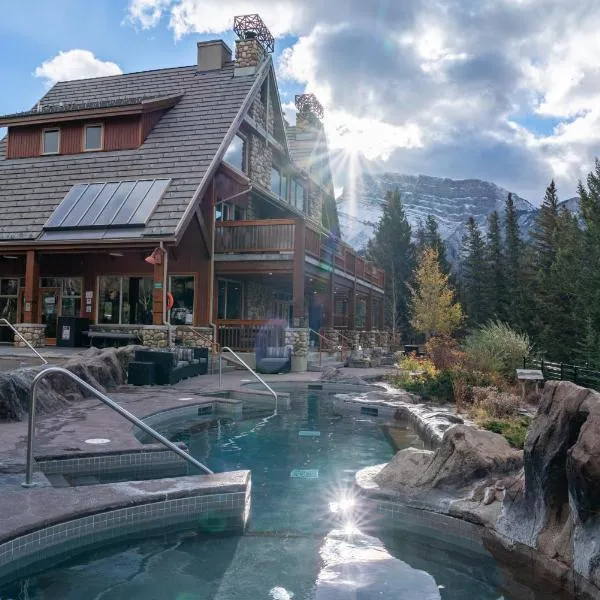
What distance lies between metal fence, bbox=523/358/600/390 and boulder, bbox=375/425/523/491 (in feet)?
19.8

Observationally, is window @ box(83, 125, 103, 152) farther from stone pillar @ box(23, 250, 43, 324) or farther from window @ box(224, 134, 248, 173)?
stone pillar @ box(23, 250, 43, 324)

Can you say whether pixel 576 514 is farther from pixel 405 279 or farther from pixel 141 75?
pixel 405 279

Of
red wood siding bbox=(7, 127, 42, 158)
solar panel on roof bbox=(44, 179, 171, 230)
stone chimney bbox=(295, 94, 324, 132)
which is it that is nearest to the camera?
solar panel on roof bbox=(44, 179, 171, 230)

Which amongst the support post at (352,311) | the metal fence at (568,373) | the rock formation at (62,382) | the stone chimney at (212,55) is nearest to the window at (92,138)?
the stone chimney at (212,55)

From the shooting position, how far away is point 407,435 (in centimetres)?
940

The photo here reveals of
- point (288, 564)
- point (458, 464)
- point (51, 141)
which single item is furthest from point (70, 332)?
point (288, 564)

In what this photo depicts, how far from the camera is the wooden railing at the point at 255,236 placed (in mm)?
18094

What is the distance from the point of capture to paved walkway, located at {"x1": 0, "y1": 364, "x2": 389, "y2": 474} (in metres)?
6.59

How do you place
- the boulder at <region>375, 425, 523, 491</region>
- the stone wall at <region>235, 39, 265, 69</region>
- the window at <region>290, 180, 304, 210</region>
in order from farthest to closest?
the window at <region>290, 180, 304, 210</region> < the stone wall at <region>235, 39, 265, 69</region> < the boulder at <region>375, 425, 523, 491</region>

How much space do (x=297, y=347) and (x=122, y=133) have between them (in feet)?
33.6

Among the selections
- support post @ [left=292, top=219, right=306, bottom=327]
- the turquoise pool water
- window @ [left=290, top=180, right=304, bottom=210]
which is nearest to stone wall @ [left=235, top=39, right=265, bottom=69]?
window @ [left=290, top=180, right=304, bottom=210]

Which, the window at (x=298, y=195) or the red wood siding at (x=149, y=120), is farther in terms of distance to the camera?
the window at (x=298, y=195)

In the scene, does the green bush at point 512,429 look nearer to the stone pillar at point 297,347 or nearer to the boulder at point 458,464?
the boulder at point 458,464

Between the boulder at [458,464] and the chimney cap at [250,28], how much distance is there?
20440 mm
